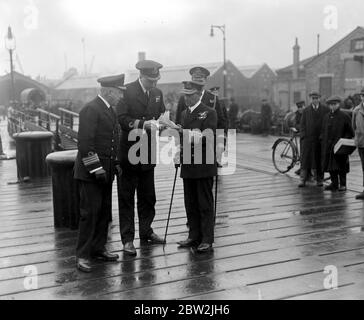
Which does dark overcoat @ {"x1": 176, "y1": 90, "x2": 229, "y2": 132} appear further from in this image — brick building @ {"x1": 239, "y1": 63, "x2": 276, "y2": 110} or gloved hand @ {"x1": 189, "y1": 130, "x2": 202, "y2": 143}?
brick building @ {"x1": 239, "y1": 63, "x2": 276, "y2": 110}

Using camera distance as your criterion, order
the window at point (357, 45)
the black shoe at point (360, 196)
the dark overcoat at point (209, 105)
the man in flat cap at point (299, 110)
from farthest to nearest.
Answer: the window at point (357, 45) < the man in flat cap at point (299, 110) < the black shoe at point (360, 196) < the dark overcoat at point (209, 105)

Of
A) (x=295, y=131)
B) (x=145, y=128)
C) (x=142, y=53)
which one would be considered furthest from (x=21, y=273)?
(x=142, y=53)

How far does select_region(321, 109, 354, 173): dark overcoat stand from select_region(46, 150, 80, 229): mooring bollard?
4540 mm

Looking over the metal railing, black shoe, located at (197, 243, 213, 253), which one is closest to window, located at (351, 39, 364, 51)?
the metal railing

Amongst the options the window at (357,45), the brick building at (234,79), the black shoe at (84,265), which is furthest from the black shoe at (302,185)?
the brick building at (234,79)

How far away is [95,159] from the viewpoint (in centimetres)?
455

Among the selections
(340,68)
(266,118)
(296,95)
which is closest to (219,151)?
Result: (266,118)

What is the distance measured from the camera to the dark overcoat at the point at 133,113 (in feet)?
16.8

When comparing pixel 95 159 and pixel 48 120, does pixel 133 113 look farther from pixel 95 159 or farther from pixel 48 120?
pixel 48 120

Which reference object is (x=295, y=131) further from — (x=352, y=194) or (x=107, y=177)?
(x=107, y=177)

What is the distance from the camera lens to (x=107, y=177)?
15.7 feet

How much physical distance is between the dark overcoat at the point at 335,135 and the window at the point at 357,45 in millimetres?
32369

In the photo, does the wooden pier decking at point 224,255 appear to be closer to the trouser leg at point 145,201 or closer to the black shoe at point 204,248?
the black shoe at point 204,248

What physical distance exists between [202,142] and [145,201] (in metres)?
0.99
